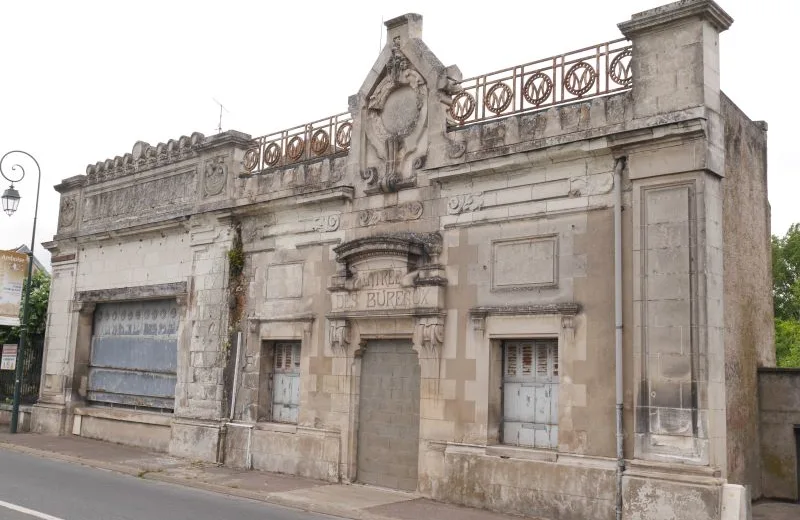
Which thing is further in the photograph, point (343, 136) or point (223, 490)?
point (343, 136)

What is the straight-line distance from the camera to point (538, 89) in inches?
434

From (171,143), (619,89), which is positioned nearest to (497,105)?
(619,89)

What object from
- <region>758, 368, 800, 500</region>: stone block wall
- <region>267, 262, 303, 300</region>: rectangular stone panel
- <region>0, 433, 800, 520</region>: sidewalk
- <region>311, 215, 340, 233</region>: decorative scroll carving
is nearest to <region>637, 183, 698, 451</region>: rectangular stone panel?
<region>0, 433, 800, 520</region>: sidewalk

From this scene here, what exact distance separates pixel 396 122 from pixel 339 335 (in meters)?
3.57

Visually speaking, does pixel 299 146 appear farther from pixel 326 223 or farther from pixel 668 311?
pixel 668 311

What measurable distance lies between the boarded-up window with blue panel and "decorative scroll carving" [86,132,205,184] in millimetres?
3032

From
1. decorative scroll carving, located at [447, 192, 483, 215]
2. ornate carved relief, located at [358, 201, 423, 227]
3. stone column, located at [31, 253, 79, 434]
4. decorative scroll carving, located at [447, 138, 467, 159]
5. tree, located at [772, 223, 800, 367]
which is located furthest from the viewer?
tree, located at [772, 223, 800, 367]

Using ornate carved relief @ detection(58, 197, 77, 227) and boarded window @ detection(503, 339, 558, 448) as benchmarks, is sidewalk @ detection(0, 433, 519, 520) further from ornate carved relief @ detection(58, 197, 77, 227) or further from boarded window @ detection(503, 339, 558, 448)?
ornate carved relief @ detection(58, 197, 77, 227)

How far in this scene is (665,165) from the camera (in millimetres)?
9562

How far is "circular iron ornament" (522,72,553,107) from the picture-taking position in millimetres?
10906

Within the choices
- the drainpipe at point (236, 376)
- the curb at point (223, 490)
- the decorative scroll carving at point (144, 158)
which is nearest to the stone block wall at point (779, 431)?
the curb at point (223, 490)

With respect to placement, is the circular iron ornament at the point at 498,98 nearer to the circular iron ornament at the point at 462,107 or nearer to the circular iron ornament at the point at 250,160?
the circular iron ornament at the point at 462,107

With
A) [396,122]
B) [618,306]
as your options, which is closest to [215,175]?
[396,122]

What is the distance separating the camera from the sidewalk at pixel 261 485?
10.3 meters
